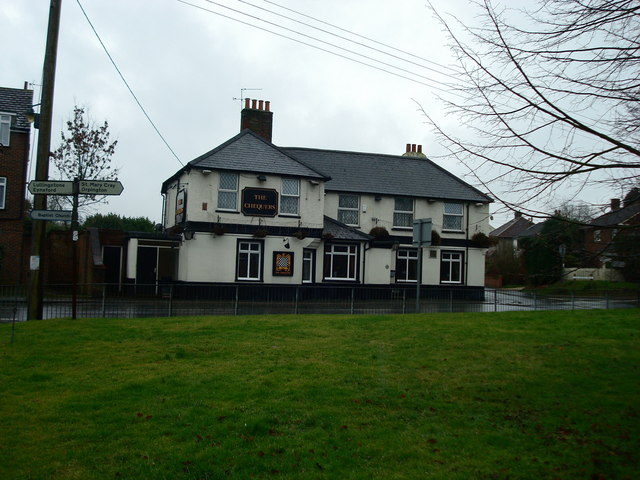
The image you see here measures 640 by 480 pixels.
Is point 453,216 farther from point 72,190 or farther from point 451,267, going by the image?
point 72,190

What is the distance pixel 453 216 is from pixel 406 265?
4.31 m

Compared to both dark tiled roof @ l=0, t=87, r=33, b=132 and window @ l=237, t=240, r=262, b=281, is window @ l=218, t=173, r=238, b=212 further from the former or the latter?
dark tiled roof @ l=0, t=87, r=33, b=132

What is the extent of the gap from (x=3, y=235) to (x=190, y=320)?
20.1 meters

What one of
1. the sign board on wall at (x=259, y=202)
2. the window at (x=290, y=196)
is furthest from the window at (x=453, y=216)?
the sign board on wall at (x=259, y=202)

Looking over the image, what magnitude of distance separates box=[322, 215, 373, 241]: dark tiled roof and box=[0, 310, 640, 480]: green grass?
18.9m

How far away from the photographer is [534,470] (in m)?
5.59

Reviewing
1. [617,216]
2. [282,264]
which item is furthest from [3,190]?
[617,216]

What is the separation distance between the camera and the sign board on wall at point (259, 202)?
29.3 metres

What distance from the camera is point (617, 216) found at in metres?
6.30

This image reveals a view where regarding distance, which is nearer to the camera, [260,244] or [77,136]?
[260,244]

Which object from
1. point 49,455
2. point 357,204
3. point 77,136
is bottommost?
point 49,455

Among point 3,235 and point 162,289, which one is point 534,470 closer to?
point 162,289

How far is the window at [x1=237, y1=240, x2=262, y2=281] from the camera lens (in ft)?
96.0

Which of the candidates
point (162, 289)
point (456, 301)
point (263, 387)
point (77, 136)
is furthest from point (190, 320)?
point (77, 136)
